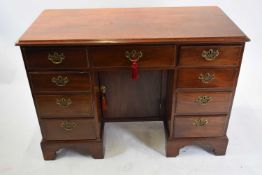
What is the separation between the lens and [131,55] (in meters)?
1.20

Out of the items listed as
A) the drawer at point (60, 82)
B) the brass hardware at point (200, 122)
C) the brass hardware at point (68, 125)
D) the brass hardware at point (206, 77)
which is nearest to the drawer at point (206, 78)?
the brass hardware at point (206, 77)

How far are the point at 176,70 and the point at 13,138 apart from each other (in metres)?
1.17

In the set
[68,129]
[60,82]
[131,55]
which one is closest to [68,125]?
[68,129]

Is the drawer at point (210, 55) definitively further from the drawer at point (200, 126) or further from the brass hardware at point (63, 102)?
the brass hardware at point (63, 102)

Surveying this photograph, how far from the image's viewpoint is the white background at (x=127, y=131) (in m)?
1.46

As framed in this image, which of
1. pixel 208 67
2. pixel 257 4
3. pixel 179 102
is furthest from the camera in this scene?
pixel 257 4

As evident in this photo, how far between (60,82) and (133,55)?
387 millimetres

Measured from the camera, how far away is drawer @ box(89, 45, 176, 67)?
3.85 feet

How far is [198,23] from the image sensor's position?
1.32 meters

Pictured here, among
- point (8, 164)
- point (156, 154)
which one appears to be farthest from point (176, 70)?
point (8, 164)

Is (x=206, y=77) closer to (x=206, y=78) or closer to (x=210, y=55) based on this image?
(x=206, y=78)

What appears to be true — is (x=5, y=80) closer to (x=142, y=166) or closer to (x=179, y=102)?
(x=142, y=166)

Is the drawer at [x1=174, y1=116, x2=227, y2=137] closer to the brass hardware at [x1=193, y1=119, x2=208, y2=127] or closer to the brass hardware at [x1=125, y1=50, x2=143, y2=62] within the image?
the brass hardware at [x1=193, y1=119, x2=208, y2=127]

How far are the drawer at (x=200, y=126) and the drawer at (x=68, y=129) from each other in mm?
479
